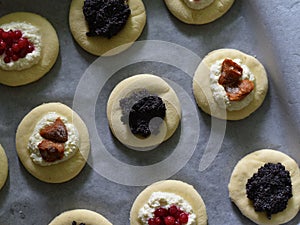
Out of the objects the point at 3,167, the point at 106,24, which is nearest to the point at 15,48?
the point at 106,24

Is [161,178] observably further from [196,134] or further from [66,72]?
[66,72]

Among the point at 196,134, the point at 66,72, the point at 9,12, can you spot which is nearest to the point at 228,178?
the point at 196,134

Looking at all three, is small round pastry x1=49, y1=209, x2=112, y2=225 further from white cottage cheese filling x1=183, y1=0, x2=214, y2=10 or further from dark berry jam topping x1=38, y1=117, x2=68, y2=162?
Result: white cottage cheese filling x1=183, y1=0, x2=214, y2=10

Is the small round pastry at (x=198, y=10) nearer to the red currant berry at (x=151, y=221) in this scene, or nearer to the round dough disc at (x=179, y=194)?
the round dough disc at (x=179, y=194)

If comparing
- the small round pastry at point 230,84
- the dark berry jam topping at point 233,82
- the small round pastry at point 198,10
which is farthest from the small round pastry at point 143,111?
the small round pastry at point 198,10

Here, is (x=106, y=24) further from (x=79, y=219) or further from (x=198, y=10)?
(x=79, y=219)

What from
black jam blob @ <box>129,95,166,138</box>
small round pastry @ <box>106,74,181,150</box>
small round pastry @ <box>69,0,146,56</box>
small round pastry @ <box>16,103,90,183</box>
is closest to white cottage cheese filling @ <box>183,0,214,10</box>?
small round pastry @ <box>69,0,146,56</box>
